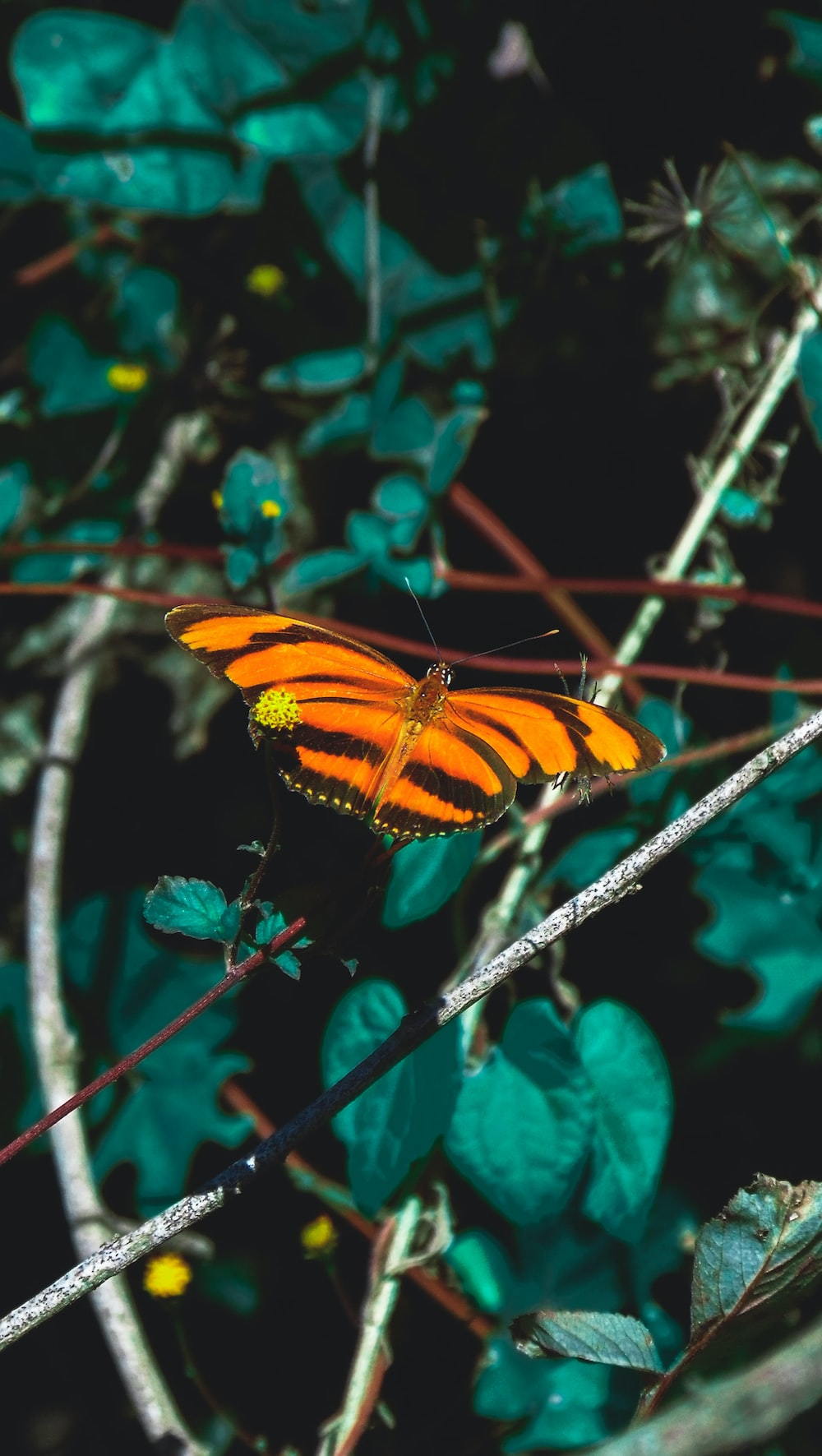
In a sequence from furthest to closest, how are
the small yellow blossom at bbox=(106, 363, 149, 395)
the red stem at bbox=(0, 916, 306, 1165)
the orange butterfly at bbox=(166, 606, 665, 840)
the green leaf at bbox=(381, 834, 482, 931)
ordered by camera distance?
1. the small yellow blossom at bbox=(106, 363, 149, 395)
2. the green leaf at bbox=(381, 834, 482, 931)
3. the orange butterfly at bbox=(166, 606, 665, 840)
4. the red stem at bbox=(0, 916, 306, 1165)

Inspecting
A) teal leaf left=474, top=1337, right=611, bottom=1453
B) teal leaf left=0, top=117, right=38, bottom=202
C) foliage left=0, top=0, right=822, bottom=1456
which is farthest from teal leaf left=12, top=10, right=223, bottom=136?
teal leaf left=474, top=1337, right=611, bottom=1453

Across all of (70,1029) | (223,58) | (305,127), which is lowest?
(70,1029)

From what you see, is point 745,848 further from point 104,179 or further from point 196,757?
point 104,179

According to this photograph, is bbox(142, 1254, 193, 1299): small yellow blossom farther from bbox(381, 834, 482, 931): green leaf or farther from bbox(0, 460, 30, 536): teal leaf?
bbox(0, 460, 30, 536): teal leaf

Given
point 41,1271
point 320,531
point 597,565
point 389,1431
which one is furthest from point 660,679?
point 41,1271

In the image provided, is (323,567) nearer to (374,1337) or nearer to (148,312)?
(148,312)

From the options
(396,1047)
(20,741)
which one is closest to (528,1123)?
(396,1047)
